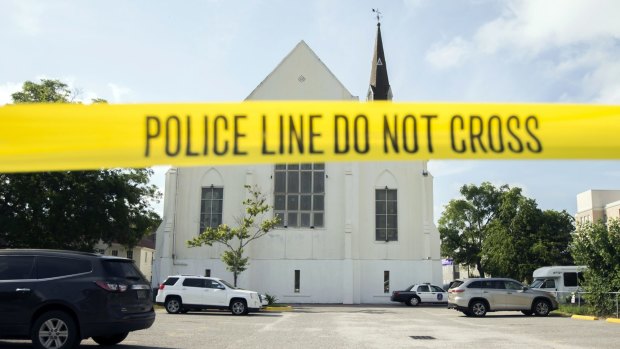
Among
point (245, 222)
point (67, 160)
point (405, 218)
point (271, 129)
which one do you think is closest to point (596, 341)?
point (271, 129)

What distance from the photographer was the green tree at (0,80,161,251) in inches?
1289

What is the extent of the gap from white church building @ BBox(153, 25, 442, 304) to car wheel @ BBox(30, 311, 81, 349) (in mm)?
29575

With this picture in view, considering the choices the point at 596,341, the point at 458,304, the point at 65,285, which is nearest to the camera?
the point at 65,285

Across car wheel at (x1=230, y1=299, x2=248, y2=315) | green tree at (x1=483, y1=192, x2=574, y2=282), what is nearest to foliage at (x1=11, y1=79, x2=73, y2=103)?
car wheel at (x1=230, y1=299, x2=248, y2=315)

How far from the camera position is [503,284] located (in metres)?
23.3

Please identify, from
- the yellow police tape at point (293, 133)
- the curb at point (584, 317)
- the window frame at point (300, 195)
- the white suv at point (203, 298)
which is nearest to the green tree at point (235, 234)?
the window frame at point (300, 195)

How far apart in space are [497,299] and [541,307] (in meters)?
1.83

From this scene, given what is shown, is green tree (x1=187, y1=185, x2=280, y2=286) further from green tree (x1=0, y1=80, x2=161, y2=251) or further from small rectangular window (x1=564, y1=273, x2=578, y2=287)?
small rectangular window (x1=564, y1=273, x2=578, y2=287)

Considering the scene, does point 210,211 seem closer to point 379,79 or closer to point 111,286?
point 379,79

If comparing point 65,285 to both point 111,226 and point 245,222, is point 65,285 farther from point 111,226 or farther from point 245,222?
point 111,226

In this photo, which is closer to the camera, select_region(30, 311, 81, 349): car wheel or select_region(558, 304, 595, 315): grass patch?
select_region(30, 311, 81, 349): car wheel

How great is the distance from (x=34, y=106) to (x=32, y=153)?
0.43m

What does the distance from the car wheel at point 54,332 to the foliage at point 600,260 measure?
759 inches

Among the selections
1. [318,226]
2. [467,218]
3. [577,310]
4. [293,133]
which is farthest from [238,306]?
[467,218]
